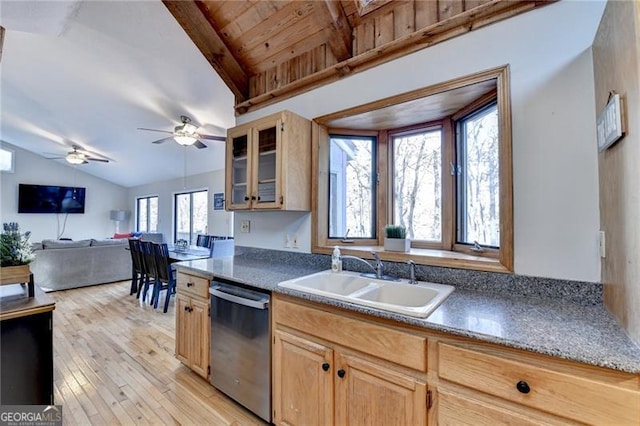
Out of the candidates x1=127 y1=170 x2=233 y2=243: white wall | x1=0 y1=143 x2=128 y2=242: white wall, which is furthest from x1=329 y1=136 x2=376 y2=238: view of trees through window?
x1=0 y1=143 x2=128 y2=242: white wall

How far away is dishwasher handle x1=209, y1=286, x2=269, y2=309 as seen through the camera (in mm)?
1634

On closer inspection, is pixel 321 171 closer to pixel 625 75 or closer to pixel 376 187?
pixel 376 187

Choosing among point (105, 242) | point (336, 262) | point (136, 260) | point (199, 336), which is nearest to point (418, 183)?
point (336, 262)

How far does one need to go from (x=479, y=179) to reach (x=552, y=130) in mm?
540

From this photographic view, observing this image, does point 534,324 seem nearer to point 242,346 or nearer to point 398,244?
point 398,244

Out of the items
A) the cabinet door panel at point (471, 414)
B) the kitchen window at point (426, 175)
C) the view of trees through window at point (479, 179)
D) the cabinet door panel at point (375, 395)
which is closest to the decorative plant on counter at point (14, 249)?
the kitchen window at point (426, 175)

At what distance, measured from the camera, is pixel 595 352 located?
83 cm

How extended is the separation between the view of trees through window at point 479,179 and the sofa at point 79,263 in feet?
19.0

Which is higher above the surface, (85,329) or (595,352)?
(595,352)

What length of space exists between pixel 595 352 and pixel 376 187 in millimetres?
1655

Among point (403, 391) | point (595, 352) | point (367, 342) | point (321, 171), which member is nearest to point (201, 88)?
point (321, 171)

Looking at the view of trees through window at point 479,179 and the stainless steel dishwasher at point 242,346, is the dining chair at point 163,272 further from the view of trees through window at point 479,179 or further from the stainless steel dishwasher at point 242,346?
the view of trees through window at point 479,179

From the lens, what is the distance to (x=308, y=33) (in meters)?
2.23

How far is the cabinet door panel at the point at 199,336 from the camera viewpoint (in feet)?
6.70
